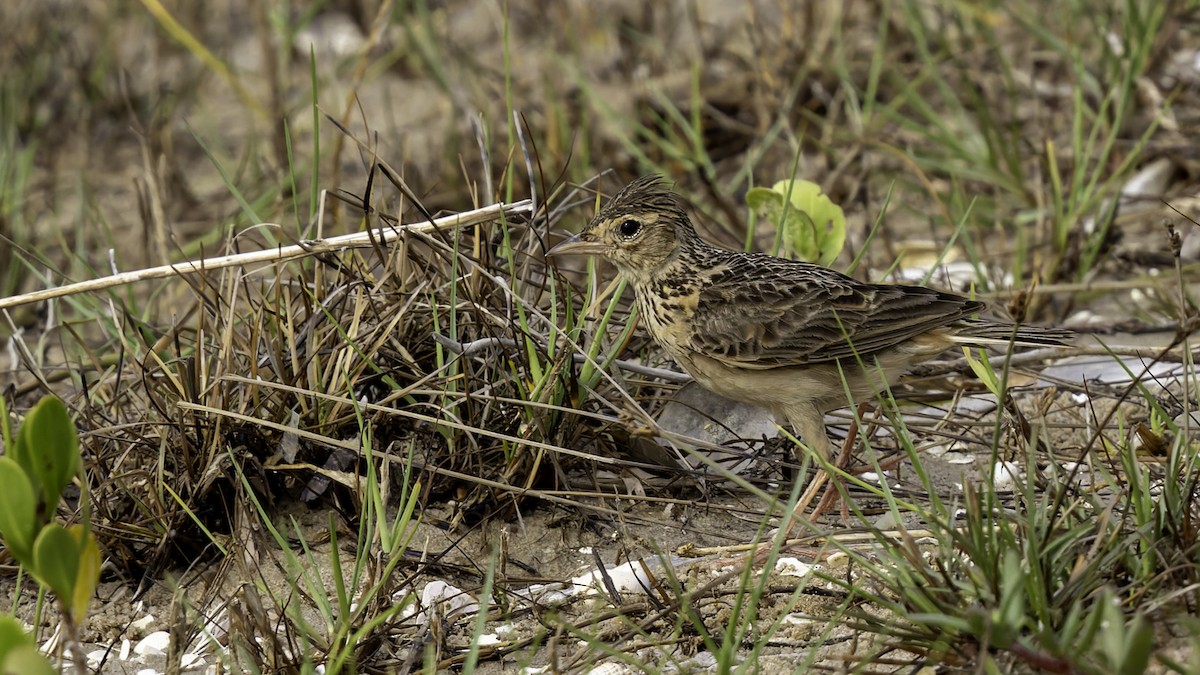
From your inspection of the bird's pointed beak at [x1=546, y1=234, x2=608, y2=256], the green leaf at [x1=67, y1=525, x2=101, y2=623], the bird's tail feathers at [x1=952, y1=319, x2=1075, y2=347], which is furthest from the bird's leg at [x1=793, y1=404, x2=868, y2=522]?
the green leaf at [x1=67, y1=525, x2=101, y2=623]

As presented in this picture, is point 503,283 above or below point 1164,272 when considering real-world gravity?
above

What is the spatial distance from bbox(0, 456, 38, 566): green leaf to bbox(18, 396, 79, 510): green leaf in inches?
1.4

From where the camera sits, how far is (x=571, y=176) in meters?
6.10

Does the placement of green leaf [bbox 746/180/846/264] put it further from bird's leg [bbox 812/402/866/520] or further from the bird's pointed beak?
bird's leg [bbox 812/402/866/520]

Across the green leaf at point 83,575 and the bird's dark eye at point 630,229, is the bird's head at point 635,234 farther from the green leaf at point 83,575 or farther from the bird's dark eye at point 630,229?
the green leaf at point 83,575

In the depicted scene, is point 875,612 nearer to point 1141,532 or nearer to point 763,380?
point 1141,532

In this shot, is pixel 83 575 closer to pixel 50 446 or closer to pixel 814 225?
pixel 50 446

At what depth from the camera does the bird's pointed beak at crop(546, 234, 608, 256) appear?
155 inches

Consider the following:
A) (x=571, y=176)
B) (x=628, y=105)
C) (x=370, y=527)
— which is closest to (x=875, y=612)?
(x=370, y=527)

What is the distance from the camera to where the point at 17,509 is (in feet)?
7.77

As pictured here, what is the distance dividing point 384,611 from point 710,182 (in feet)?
9.71

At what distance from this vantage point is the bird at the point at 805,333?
12.2 ft

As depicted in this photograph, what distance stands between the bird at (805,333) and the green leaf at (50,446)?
164cm

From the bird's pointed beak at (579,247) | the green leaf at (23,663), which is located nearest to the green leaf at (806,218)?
the bird's pointed beak at (579,247)
